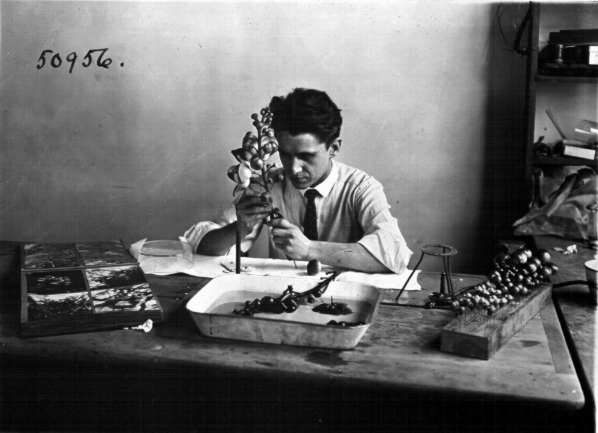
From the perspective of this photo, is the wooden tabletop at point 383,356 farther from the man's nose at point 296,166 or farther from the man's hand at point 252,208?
the man's nose at point 296,166

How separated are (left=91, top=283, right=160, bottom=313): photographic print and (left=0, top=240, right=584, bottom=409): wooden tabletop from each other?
6cm

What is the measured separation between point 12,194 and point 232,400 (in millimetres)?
2345

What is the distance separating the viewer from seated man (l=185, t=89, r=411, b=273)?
2.21 m

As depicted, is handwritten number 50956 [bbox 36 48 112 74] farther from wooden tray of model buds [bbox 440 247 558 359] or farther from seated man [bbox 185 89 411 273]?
wooden tray of model buds [bbox 440 247 558 359]

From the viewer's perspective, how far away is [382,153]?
2.74 m

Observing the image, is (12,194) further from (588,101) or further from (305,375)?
(588,101)

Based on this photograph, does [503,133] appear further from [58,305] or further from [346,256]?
[58,305]

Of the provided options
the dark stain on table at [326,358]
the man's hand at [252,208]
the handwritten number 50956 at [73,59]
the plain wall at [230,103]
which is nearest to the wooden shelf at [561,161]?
the plain wall at [230,103]

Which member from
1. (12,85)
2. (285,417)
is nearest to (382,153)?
(285,417)

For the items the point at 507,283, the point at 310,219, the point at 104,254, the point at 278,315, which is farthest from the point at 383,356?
the point at 310,219

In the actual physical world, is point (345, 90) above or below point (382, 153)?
above

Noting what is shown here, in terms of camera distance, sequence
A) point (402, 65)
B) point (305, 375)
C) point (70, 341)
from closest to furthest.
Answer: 1. point (305, 375)
2. point (70, 341)
3. point (402, 65)

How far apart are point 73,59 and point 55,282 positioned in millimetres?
1735

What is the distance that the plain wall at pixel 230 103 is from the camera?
2.70 meters
